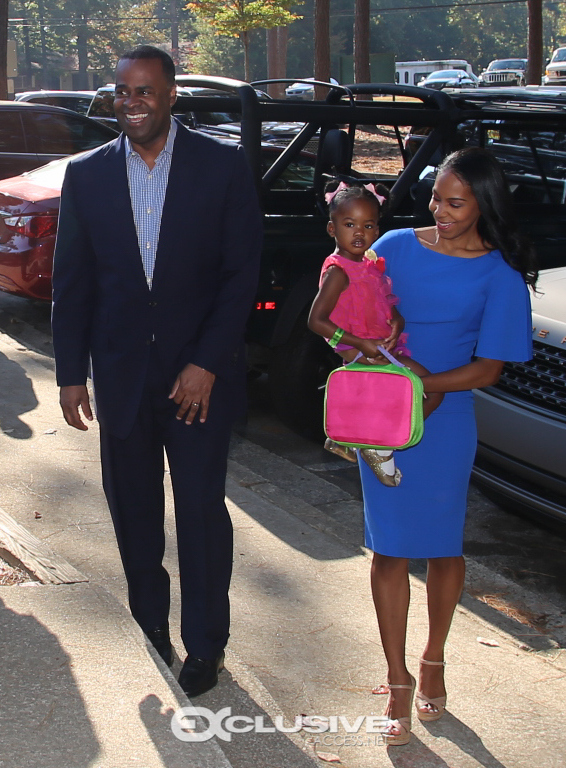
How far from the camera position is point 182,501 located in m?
3.17

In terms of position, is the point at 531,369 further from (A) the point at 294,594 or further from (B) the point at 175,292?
(B) the point at 175,292

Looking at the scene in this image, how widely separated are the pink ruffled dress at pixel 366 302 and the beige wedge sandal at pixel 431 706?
1.03 meters

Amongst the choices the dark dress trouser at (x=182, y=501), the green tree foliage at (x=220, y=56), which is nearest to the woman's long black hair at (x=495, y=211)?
the dark dress trouser at (x=182, y=501)

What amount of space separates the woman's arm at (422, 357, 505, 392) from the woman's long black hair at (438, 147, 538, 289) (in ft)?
0.99

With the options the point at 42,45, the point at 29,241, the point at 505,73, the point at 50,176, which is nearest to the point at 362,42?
the point at 50,176

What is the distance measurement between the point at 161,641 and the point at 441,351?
1357 millimetres

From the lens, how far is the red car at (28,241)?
8.09m

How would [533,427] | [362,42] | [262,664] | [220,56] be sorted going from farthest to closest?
[220,56], [362,42], [533,427], [262,664]

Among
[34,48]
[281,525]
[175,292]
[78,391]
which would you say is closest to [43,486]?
[281,525]

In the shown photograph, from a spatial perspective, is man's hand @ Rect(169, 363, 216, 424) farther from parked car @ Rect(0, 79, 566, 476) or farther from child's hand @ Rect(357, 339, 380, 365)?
parked car @ Rect(0, 79, 566, 476)

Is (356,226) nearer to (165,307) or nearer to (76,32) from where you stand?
(165,307)

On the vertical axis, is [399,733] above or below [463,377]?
below

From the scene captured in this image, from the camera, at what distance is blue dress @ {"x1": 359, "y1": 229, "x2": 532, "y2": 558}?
2.99 meters

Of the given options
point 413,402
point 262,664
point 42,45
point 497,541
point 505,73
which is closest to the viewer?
point 413,402
